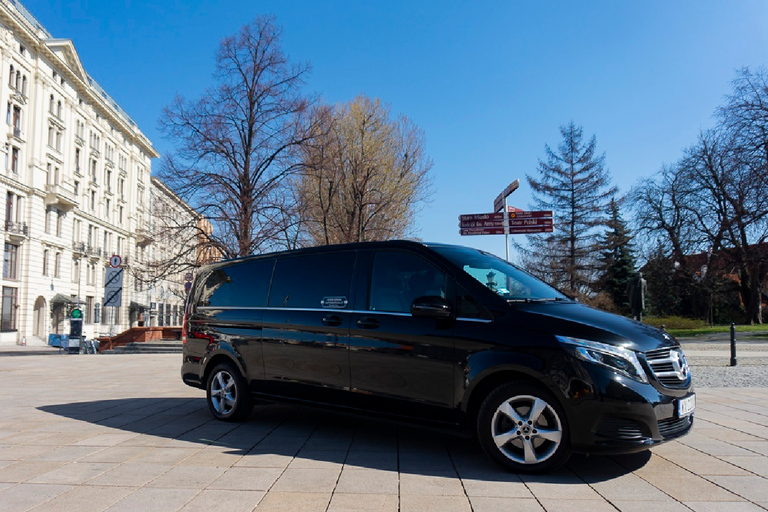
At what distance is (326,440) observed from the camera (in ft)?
18.6

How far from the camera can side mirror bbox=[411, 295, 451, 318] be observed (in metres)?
4.70

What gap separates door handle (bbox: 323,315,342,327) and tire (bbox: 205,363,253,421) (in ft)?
5.10

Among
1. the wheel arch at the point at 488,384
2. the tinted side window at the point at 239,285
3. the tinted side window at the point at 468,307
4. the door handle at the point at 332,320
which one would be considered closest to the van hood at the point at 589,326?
the tinted side window at the point at 468,307

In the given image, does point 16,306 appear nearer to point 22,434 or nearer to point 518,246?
point 518,246

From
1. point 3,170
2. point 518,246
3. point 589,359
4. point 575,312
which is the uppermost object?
point 3,170

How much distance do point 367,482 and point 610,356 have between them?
2.00 m

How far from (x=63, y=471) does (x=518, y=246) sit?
41.0 meters

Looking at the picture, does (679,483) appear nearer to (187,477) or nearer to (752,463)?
(752,463)

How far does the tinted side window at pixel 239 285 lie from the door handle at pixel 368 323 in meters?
1.52

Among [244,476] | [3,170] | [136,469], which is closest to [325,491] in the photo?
[244,476]

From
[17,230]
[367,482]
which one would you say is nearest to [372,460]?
[367,482]

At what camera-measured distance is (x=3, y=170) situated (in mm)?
40062

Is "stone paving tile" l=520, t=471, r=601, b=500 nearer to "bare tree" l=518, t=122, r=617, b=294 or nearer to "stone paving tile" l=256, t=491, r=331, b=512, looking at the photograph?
"stone paving tile" l=256, t=491, r=331, b=512

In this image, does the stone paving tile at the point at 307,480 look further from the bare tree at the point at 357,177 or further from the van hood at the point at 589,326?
the bare tree at the point at 357,177
